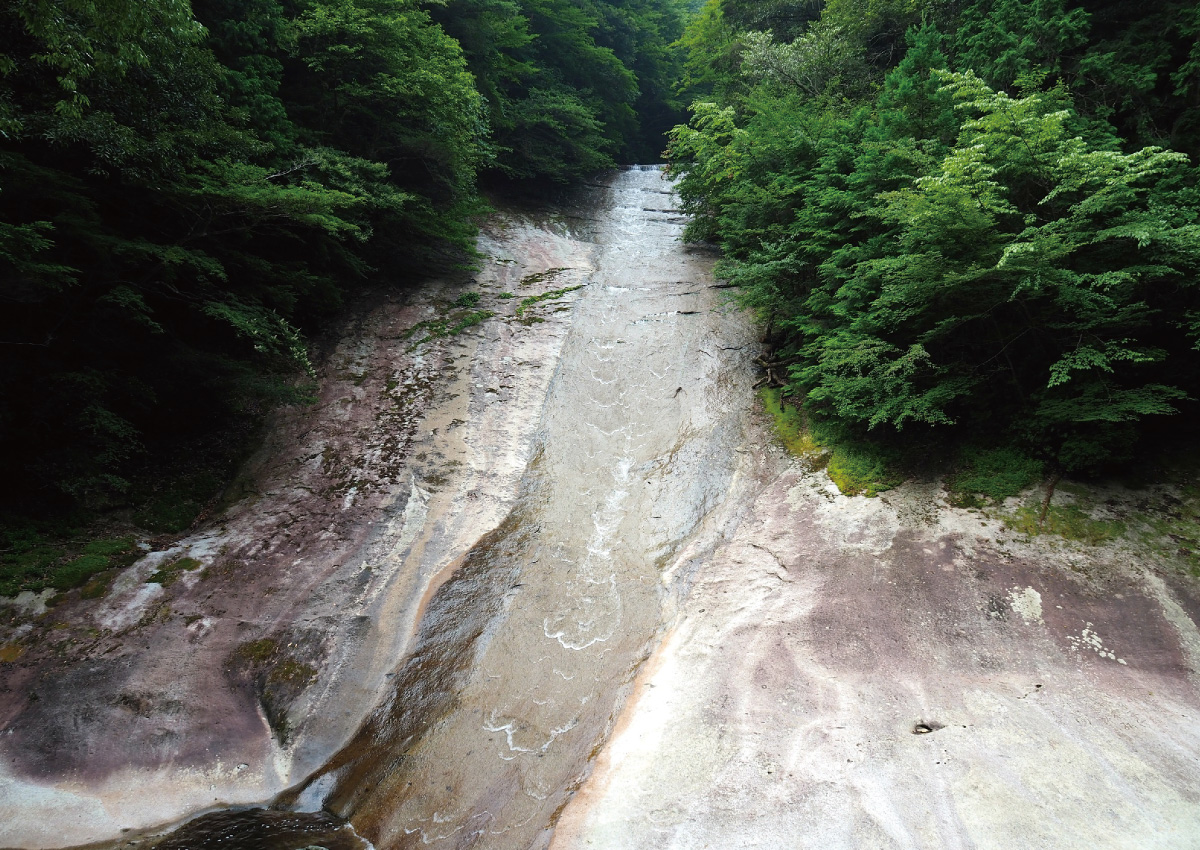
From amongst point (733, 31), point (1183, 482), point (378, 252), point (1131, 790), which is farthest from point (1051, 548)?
point (733, 31)

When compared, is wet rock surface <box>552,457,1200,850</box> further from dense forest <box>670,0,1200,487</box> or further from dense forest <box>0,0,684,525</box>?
dense forest <box>0,0,684,525</box>

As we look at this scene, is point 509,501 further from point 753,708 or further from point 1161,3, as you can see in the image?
point 1161,3

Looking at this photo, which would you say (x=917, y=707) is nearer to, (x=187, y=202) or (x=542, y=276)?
(x=187, y=202)

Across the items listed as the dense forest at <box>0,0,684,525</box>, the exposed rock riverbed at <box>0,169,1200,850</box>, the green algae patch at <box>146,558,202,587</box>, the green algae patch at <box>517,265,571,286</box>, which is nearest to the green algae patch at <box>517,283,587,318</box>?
the green algae patch at <box>517,265,571,286</box>

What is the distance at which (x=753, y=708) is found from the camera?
5.73 metres

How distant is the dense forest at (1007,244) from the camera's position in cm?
630

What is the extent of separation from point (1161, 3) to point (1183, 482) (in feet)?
24.9

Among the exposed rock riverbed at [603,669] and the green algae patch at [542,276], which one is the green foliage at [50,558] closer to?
the exposed rock riverbed at [603,669]

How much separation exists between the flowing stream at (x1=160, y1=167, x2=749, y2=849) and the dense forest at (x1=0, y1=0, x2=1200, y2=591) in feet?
7.81

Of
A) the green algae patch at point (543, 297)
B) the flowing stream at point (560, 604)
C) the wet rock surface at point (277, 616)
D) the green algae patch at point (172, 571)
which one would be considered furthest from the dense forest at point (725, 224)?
the green algae patch at point (543, 297)

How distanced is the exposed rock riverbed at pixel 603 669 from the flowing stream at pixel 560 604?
0.04 m

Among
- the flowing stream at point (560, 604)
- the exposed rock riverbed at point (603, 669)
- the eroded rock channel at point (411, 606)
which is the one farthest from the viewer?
the flowing stream at point (560, 604)

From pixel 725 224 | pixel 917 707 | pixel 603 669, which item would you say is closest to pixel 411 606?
pixel 603 669

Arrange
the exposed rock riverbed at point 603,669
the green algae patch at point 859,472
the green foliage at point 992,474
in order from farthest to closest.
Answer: the green algae patch at point 859,472
the green foliage at point 992,474
the exposed rock riverbed at point 603,669
